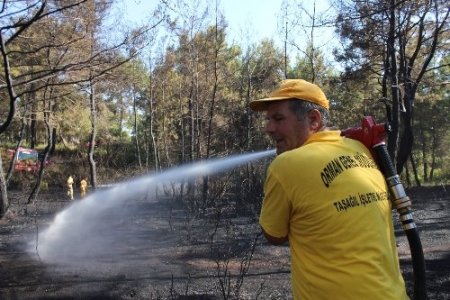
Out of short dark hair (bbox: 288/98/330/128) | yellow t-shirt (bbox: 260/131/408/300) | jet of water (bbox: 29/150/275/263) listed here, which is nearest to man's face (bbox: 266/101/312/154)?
short dark hair (bbox: 288/98/330/128)

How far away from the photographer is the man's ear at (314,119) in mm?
1916

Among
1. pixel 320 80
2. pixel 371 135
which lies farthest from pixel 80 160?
pixel 371 135

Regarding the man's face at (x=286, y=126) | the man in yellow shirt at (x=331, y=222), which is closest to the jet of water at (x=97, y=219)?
the man's face at (x=286, y=126)

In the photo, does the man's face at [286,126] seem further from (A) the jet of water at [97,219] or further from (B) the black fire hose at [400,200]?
(A) the jet of water at [97,219]

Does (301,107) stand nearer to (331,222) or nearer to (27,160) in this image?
(331,222)

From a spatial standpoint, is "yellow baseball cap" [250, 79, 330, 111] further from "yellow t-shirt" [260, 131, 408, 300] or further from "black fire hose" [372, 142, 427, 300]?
"black fire hose" [372, 142, 427, 300]

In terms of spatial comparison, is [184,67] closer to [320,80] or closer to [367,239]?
[320,80]

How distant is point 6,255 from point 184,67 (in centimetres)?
2100

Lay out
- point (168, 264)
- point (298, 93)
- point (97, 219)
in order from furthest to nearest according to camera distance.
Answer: point (97, 219) < point (168, 264) < point (298, 93)

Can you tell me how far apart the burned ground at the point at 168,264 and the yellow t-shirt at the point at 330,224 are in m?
4.32

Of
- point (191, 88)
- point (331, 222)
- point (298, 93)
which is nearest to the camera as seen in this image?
point (331, 222)

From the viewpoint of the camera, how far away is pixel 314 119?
193 cm

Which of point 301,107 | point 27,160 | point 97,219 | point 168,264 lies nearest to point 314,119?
point 301,107

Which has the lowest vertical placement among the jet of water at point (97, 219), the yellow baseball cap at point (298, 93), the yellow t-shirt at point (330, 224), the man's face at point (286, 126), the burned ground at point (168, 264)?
the burned ground at point (168, 264)
